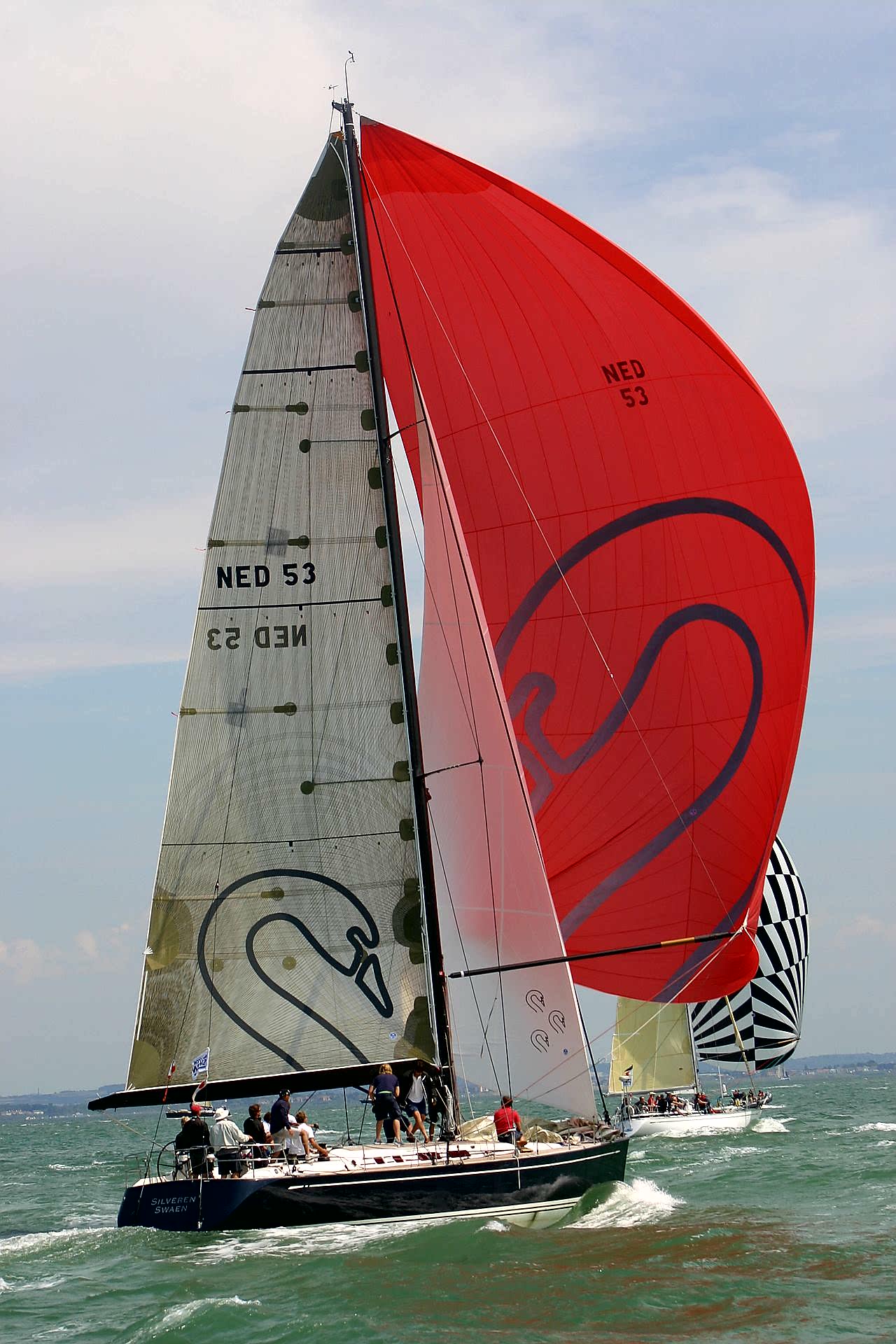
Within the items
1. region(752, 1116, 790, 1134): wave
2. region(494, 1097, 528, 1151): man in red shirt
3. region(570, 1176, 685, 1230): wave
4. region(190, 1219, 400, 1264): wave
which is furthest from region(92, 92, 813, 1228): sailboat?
region(752, 1116, 790, 1134): wave

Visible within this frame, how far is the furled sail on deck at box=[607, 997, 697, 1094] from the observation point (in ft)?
119

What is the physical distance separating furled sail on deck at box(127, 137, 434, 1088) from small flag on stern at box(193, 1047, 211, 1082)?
7cm

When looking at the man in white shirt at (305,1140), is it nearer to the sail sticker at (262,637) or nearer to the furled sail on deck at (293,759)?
the furled sail on deck at (293,759)

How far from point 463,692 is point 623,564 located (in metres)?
2.87

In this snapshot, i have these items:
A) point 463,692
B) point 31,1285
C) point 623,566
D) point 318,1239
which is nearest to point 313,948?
point 318,1239

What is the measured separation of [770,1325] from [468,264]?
12154 millimetres

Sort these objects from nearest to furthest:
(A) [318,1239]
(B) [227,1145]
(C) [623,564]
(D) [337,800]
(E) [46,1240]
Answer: (A) [318,1239] < (B) [227,1145] < (D) [337,800] < (C) [623,564] < (E) [46,1240]

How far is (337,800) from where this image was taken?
610 inches

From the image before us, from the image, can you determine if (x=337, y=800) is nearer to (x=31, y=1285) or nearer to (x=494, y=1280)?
(x=494, y=1280)

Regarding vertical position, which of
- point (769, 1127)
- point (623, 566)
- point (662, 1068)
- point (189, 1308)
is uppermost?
point (623, 566)

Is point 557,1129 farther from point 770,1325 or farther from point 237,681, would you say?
point 237,681

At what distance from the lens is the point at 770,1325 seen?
11172 millimetres

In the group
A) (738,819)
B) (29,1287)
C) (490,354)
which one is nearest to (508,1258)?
(29,1287)

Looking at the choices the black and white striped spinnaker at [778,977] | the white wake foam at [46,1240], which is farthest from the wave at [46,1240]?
the black and white striped spinnaker at [778,977]
